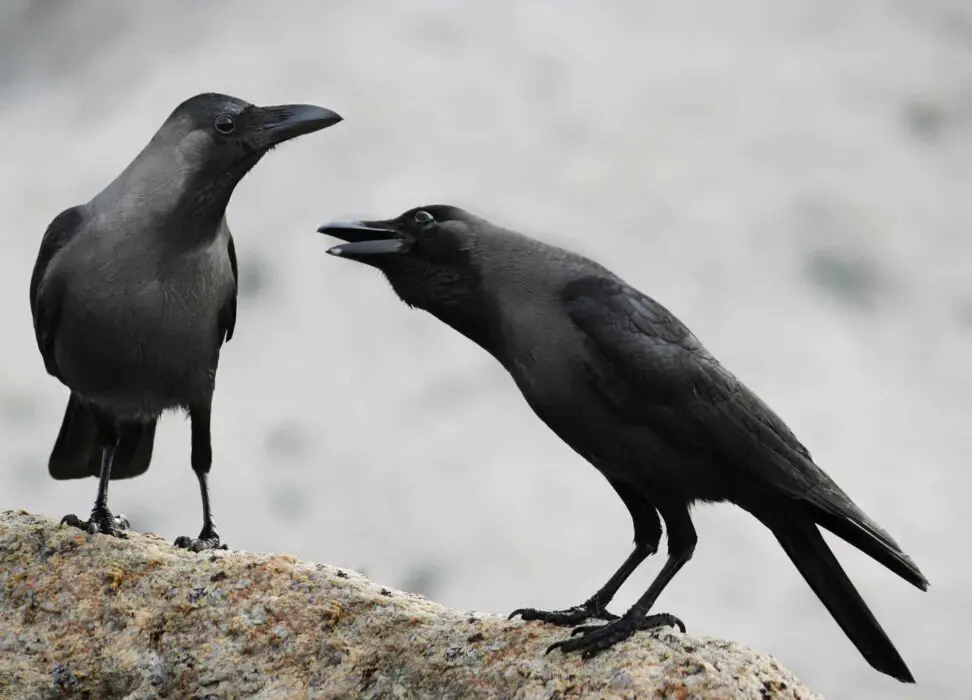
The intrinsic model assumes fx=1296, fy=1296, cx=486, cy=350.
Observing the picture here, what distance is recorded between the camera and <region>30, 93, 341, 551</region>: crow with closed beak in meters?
5.53

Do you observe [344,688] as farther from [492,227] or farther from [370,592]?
[492,227]

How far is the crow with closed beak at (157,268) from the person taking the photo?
5531mm

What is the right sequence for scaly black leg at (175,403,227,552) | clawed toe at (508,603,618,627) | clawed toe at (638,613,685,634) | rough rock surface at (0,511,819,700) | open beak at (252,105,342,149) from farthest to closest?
scaly black leg at (175,403,227,552) < open beak at (252,105,342,149) < clawed toe at (508,603,618,627) < clawed toe at (638,613,685,634) < rough rock surface at (0,511,819,700)

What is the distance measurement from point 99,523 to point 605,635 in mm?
2434

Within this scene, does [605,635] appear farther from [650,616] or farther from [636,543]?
[636,543]

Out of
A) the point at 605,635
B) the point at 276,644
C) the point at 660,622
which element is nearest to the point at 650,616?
the point at 660,622

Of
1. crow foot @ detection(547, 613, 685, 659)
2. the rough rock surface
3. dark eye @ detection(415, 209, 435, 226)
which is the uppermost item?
dark eye @ detection(415, 209, 435, 226)

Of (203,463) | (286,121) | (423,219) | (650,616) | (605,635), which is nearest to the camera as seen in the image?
(605,635)

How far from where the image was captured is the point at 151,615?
5.00 metres

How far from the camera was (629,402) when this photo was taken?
15.2 ft

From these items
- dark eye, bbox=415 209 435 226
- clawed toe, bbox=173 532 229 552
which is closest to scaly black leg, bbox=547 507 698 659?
dark eye, bbox=415 209 435 226

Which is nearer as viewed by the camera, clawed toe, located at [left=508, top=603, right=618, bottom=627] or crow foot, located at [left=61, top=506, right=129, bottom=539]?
clawed toe, located at [left=508, top=603, right=618, bottom=627]

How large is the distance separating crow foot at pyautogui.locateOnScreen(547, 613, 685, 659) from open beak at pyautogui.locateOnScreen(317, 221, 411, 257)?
1.55 meters

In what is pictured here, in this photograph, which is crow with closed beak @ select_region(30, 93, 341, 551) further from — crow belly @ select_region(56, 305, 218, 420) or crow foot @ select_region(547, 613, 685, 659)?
crow foot @ select_region(547, 613, 685, 659)
